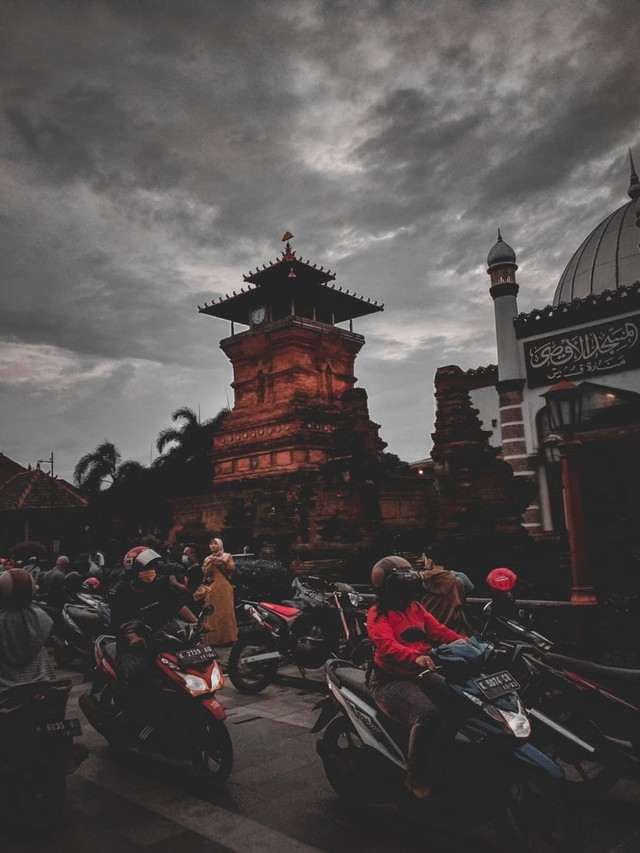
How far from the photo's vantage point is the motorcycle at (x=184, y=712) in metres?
4.35

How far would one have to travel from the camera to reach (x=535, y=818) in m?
3.21

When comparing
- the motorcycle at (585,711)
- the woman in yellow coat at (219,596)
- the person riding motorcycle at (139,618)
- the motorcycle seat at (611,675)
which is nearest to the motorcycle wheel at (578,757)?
the motorcycle at (585,711)

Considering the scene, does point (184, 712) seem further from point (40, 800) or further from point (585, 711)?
point (585, 711)

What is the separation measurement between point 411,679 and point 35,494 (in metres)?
30.8

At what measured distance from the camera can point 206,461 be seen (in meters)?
37.6

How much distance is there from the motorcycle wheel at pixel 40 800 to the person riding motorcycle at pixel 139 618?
80 centimetres

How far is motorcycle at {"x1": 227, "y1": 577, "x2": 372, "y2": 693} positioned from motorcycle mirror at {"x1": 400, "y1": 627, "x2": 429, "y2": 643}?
3.85 m

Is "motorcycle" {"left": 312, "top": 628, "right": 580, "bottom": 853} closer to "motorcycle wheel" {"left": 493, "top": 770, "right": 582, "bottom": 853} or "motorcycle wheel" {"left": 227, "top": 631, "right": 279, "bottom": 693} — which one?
"motorcycle wheel" {"left": 493, "top": 770, "right": 582, "bottom": 853}

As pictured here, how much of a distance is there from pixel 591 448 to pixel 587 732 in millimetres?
11445

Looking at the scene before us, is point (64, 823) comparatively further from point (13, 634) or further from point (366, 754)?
point (366, 754)

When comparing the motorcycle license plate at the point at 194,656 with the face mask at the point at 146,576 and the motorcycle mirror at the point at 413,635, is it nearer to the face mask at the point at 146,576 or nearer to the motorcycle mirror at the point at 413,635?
the face mask at the point at 146,576

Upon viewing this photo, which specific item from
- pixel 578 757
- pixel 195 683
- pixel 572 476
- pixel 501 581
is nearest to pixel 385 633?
pixel 578 757

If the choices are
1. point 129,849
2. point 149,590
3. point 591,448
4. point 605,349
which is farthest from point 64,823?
point 605,349

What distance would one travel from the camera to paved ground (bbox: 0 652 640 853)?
3.50 metres
